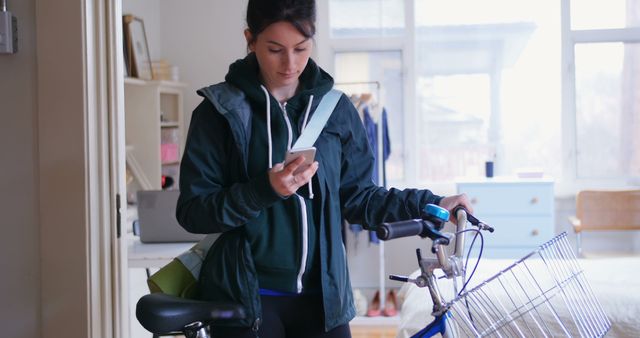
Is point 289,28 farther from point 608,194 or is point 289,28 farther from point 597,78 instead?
point 597,78

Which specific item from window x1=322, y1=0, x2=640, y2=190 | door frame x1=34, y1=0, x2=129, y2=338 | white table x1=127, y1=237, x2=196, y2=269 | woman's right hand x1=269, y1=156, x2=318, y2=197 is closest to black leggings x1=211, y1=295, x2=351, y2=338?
woman's right hand x1=269, y1=156, x2=318, y2=197

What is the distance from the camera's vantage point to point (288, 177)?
149 cm

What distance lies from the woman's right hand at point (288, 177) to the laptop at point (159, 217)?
185 centimetres

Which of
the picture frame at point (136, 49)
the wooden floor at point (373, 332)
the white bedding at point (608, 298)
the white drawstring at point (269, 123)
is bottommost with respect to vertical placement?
the wooden floor at point (373, 332)

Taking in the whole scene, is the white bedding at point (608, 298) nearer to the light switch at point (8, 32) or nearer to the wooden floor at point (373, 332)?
the wooden floor at point (373, 332)

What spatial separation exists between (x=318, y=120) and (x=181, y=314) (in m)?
0.48

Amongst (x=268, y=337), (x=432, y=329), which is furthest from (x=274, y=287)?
(x=432, y=329)

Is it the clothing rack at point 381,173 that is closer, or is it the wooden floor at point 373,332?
the wooden floor at point 373,332

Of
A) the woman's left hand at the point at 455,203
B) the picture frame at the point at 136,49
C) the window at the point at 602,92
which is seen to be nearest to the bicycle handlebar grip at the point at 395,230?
the woman's left hand at the point at 455,203

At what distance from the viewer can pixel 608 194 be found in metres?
5.32

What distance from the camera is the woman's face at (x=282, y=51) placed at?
1.65 m

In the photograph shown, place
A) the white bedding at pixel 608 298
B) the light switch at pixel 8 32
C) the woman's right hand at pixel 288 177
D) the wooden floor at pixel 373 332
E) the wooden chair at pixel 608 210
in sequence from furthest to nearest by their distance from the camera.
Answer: the wooden chair at pixel 608 210, the wooden floor at pixel 373 332, the white bedding at pixel 608 298, the light switch at pixel 8 32, the woman's right hand at pixel 288 177

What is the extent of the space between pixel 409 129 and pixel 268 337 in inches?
173

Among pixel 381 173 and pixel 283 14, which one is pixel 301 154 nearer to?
pixel 283 14
